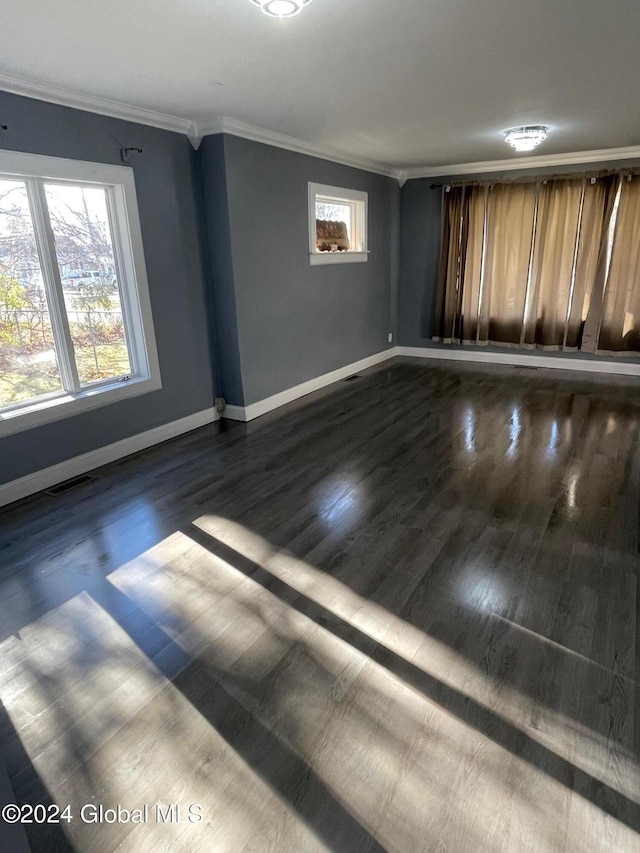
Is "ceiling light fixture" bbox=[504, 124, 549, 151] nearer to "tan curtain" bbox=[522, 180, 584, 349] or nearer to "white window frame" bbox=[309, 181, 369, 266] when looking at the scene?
"tan curtain" bbox=[522, 180, 584, 349]

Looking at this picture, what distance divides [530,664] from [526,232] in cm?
558

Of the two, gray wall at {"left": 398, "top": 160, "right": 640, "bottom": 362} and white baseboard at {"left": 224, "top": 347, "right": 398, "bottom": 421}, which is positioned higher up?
gray wall at {"left": 398, "top": 160, "right": 640, "bottom": 362}

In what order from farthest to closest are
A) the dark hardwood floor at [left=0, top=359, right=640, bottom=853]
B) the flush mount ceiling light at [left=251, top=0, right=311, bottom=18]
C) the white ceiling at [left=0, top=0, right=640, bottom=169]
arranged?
the white ceiling at [left=0, top=0, right=640, bottom=169]
the flush mount ceiling light at [left=251, top=0, right=311, bottom=18]
the dark hardwood floor at [left=0, top=359, right=640, bottom=853]

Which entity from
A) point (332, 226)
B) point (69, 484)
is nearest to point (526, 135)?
point (332, 226)

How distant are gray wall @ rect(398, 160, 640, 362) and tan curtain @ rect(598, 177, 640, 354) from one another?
1.43 ft

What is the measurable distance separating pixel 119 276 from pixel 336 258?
264cm

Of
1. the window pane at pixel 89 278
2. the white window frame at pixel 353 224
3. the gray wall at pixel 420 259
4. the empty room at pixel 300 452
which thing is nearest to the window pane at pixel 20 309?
the empty room at pixel 300 452

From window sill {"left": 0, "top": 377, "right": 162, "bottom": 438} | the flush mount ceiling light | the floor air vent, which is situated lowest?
the floor air vent

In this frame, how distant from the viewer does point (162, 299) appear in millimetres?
4066

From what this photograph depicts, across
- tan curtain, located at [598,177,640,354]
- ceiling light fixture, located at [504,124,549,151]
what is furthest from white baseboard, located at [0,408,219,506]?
→ tan curtain, located at [598,177,640,354]

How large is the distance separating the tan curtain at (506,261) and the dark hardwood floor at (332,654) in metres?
3.22

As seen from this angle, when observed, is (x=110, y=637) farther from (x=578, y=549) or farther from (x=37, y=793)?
(x=578, y=549)

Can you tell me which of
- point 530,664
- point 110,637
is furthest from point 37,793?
point 530,664

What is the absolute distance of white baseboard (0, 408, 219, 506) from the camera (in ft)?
10.8
